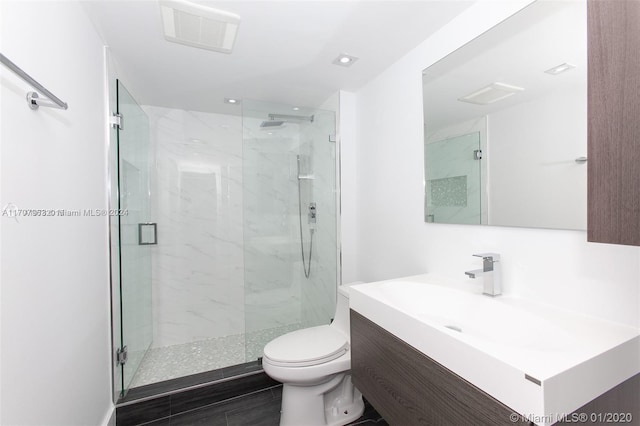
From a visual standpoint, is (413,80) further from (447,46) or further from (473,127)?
(473,127)

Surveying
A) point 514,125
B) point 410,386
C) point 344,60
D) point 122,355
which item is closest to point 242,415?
point 122,355

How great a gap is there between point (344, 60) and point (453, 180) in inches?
40.6

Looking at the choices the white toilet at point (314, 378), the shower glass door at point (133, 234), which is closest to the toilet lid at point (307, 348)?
the white toilet at point (314, 378)

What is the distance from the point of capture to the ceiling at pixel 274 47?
137cm

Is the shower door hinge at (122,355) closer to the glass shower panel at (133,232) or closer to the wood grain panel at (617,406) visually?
the glass shower panel at (133,232)

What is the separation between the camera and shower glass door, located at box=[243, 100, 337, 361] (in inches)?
90.9

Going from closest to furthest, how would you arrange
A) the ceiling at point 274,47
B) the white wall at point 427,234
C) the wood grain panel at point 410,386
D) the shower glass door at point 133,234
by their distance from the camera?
the wood grain panel at point 410,386, the white wall at point 427,234, the ceiling at point 274,47, the shower glass door at point 133,234

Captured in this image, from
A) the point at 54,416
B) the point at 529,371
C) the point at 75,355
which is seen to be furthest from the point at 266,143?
the point at 529,371

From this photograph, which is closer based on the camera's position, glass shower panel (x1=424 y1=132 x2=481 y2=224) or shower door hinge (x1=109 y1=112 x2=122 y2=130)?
glass shower panel (x1=424 y1=132 x2=481 y2=224)

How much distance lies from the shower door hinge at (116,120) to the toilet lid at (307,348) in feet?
5.38

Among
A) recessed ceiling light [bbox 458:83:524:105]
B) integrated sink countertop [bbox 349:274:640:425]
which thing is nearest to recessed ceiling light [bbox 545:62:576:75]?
recessed ceiling light [bbox 458:83:524:105]

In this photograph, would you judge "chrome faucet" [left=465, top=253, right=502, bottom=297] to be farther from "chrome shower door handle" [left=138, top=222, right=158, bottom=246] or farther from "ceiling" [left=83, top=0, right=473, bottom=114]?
"chrome shower door handle" [left=138, top=222, right=158, bottom=246]

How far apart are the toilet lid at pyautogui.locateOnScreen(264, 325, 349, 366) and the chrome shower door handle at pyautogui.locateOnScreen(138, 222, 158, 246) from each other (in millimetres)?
1486

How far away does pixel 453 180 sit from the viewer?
153 cm
